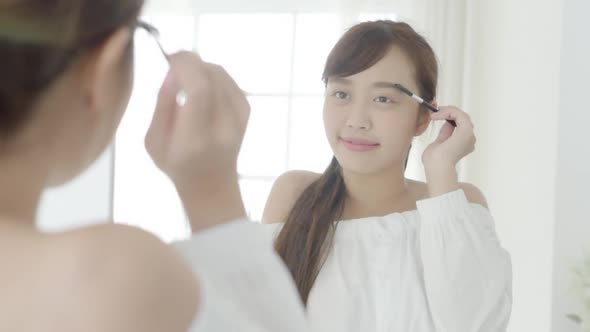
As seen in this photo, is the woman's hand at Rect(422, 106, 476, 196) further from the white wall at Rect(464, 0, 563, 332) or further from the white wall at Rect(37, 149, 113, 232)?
the white wall at Rect(37, 149, 113, 232)

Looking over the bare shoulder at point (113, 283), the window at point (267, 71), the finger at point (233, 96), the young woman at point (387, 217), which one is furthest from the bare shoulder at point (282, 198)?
the window at point (267, 71)

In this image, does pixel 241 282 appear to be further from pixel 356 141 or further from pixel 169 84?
pixel 356 141

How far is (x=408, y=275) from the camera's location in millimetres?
1157

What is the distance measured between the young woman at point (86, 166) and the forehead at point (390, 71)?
822mm

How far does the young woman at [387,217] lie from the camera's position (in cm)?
112

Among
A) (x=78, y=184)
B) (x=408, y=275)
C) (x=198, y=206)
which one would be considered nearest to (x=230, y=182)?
(x=198, y=206)

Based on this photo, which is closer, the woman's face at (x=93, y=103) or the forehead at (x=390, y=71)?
the woman's face at (x=93, y=103)

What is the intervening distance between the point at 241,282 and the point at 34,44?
0.16 metres

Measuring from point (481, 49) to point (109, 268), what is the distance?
2.45 meters

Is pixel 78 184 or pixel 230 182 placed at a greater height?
pixel 230 182

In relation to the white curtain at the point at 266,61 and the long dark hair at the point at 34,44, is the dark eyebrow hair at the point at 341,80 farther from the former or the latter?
the white curtain at the point at 266,61

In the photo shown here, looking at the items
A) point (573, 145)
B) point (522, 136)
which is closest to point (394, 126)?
point (573, 145)

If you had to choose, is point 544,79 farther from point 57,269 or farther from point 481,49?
point 57,269

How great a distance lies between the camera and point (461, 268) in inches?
44.6
